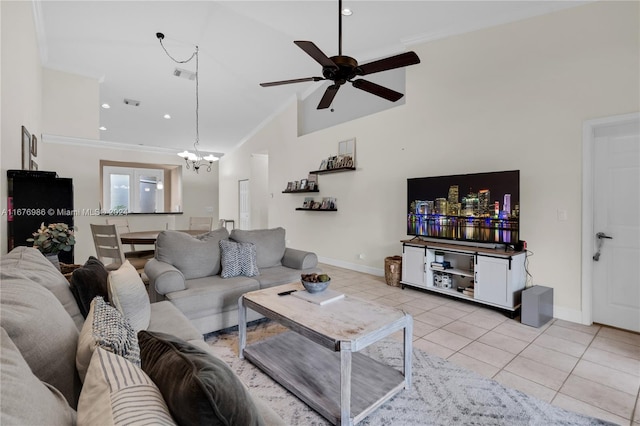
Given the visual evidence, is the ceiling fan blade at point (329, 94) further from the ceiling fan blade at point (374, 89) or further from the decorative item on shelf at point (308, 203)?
the decorative item on shelf at point (308, 203)

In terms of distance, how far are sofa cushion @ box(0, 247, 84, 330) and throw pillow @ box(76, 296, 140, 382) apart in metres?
0.56

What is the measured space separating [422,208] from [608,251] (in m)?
1.99

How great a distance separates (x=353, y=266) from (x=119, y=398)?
5.15 metres

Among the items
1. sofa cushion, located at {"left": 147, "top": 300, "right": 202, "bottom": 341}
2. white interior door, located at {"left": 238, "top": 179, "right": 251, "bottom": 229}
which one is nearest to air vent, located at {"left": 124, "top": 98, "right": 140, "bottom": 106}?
white interior door, located at {"left": 238, "top": 179, "right": 251, "bottom": 229}

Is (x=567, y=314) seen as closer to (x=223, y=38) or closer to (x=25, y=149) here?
(x=223, y=38)

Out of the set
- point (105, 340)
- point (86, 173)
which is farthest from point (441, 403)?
point (86, 173)

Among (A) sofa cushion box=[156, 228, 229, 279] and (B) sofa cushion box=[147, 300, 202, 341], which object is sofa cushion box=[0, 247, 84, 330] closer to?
(B) sofa cushion box=[147, 300, 202, 341]

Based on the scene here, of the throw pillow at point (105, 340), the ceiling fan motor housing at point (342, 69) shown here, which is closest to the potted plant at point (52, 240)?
the throw pillow at point (105, 340)

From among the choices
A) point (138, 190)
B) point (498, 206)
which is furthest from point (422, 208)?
point (138, 190)

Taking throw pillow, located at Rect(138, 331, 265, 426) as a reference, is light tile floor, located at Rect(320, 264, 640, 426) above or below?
below

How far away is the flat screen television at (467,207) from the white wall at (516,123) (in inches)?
11.6

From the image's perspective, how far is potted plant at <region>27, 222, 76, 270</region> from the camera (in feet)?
8.09

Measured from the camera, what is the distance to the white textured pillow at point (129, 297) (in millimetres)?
1593

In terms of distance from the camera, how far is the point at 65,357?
3.32 ft
